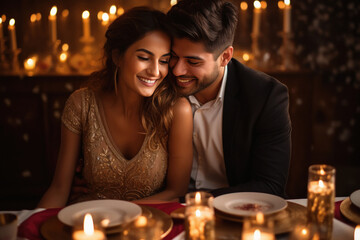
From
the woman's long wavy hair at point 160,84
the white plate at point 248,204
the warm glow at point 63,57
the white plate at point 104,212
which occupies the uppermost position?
the warm glow at point 63,57

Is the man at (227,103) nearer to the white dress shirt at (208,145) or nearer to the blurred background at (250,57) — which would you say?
the white dress shirt at (208,145)

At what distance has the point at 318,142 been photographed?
4.39 m

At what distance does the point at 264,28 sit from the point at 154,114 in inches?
101

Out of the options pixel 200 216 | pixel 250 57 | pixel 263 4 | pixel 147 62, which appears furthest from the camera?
pixel 263 4

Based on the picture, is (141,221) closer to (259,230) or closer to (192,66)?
(259,230)

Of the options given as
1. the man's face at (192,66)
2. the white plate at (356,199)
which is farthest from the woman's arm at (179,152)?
the white plate at (356,199)

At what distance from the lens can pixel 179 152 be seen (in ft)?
7.18

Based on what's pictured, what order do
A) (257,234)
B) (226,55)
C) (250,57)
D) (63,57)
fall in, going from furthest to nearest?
(250,57)
(63,57)
(226,55)
(257,234)

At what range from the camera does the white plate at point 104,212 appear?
1.31 m

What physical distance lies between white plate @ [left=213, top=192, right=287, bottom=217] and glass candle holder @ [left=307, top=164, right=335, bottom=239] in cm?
16

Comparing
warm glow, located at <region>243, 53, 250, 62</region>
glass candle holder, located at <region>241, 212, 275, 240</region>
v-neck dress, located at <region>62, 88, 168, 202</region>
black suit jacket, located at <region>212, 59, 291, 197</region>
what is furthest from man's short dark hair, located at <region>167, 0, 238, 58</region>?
warm glow, located at <region>243, 53, 250, 62</region>

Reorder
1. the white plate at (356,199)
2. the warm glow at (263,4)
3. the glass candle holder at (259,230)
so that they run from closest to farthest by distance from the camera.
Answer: the glass candle holder at (259,230)
the white plate at (356,199)
the warm glow at (263,4)

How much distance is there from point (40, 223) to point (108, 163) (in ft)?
2.77

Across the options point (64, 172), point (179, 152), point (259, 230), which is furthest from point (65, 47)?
point (259, 230)
